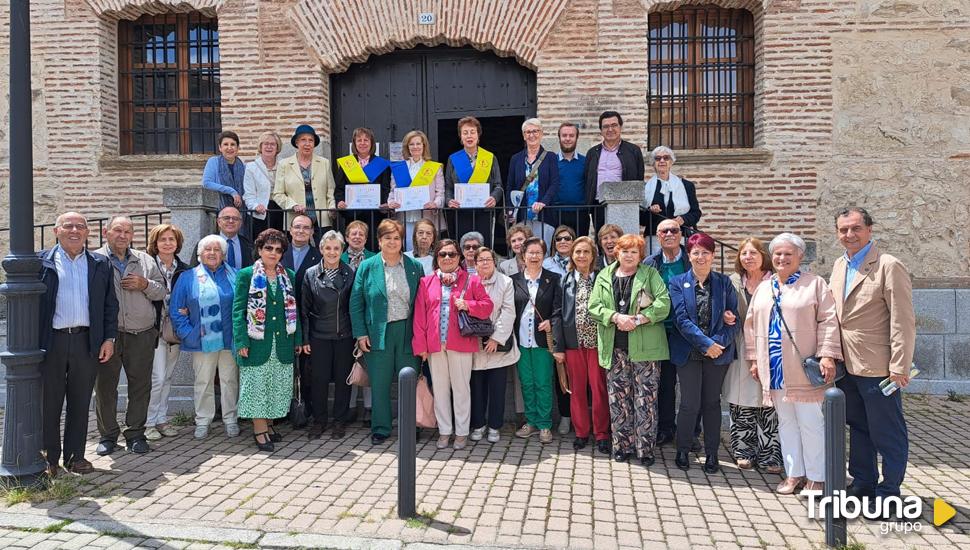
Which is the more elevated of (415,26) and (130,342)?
(415,26)

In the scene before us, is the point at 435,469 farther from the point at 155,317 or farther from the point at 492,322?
the point at 155,317

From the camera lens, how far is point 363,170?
7.04 m

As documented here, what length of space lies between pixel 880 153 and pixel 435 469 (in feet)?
25.6

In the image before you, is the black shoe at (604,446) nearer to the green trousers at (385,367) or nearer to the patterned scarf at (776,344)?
the patterned scarf at (776,344)

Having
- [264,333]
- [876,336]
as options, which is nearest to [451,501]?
[264,333]

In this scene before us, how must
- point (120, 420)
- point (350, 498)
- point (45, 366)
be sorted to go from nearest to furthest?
point (350, 498)
point (45, 366)
point (120, 420)

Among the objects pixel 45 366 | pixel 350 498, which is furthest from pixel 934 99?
pixel 45 366

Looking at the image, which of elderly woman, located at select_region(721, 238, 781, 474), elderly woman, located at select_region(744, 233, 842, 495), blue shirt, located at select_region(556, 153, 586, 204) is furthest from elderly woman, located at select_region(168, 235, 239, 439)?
elderly woman, located at select_region(744, 233, 842, 495)

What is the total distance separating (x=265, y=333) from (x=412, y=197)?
2.10 metres

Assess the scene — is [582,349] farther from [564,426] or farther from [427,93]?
[427,93]

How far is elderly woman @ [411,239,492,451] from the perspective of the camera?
5.61 metres

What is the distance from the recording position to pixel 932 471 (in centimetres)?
514

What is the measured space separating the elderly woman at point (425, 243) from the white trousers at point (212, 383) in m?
1.92

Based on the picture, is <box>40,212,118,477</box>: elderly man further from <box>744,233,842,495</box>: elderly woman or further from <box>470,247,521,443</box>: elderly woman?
<box>744,233,842,495</box>: elderly woman
